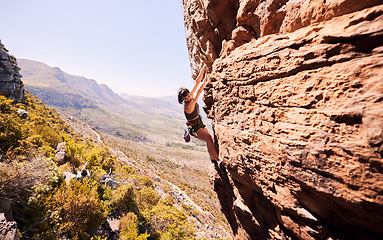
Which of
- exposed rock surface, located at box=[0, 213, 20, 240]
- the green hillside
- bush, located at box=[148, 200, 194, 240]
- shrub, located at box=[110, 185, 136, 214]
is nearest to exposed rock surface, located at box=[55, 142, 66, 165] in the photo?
the green hillside

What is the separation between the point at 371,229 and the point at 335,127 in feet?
7.04

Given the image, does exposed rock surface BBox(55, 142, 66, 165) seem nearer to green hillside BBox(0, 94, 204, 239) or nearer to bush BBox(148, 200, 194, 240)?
green hillside BBox(0, 94, 204, 239)

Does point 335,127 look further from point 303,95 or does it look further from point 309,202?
point 309,202

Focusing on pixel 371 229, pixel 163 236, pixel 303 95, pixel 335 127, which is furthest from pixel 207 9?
pixel 163 236

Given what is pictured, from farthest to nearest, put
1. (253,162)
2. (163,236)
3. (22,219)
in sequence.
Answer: (163,236) → (22,219) → (253,162)

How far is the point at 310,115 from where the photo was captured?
303 cm

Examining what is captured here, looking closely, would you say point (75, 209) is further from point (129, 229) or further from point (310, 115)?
point (310, 115)

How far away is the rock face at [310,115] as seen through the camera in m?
2.37

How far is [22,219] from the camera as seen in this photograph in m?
7.16

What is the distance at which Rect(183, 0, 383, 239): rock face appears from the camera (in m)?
2.37

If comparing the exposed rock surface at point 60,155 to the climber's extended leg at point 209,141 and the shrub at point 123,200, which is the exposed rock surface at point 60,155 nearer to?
the shrub at point 123,200

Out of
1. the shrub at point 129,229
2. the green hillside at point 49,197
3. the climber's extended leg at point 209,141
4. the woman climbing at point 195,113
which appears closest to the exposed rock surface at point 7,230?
the green hillside at point 49,197

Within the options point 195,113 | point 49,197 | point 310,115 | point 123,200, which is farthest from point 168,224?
point 310,115

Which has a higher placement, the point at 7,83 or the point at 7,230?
the point at 7,83
